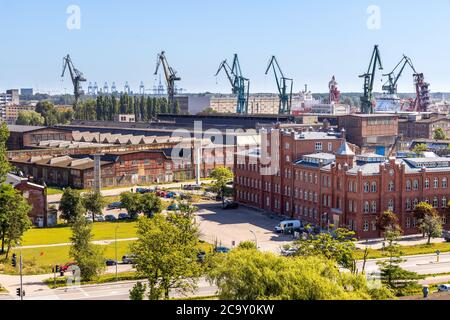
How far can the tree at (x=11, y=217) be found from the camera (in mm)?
30062

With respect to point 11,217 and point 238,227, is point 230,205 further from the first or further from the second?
point 11,217

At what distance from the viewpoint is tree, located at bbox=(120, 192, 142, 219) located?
40250 millimetres

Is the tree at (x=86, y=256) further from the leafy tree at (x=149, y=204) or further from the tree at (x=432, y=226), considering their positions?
the tree at (x=432, y=226)

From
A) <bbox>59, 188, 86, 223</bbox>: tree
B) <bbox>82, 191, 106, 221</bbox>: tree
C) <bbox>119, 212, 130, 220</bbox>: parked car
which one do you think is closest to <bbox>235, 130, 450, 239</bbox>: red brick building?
<bbox>119, 212, 130, 220</bbox>: parked car

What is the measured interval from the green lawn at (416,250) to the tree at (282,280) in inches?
507

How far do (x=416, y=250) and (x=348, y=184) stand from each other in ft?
17.3

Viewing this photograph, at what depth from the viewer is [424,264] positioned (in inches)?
1125

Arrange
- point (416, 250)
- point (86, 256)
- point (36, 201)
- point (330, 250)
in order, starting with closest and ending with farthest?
1. point (330, 250)
2. point (86, 256)
3. point (416, 250)
4. point (36, 201)

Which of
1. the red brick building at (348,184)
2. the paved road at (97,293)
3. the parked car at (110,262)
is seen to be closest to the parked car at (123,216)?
the red brick building at (348,184)

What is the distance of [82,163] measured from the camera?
182 feet

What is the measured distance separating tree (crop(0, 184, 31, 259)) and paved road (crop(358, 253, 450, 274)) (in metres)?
15.4

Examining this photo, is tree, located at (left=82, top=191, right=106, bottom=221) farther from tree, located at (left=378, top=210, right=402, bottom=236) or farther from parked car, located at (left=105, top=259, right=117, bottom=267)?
tree, located at (left=378, top=210, right=402, bottom=236)

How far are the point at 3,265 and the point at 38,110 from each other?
102 metres

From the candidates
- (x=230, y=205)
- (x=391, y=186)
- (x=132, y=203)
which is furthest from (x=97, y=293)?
(x=230, y=205)
